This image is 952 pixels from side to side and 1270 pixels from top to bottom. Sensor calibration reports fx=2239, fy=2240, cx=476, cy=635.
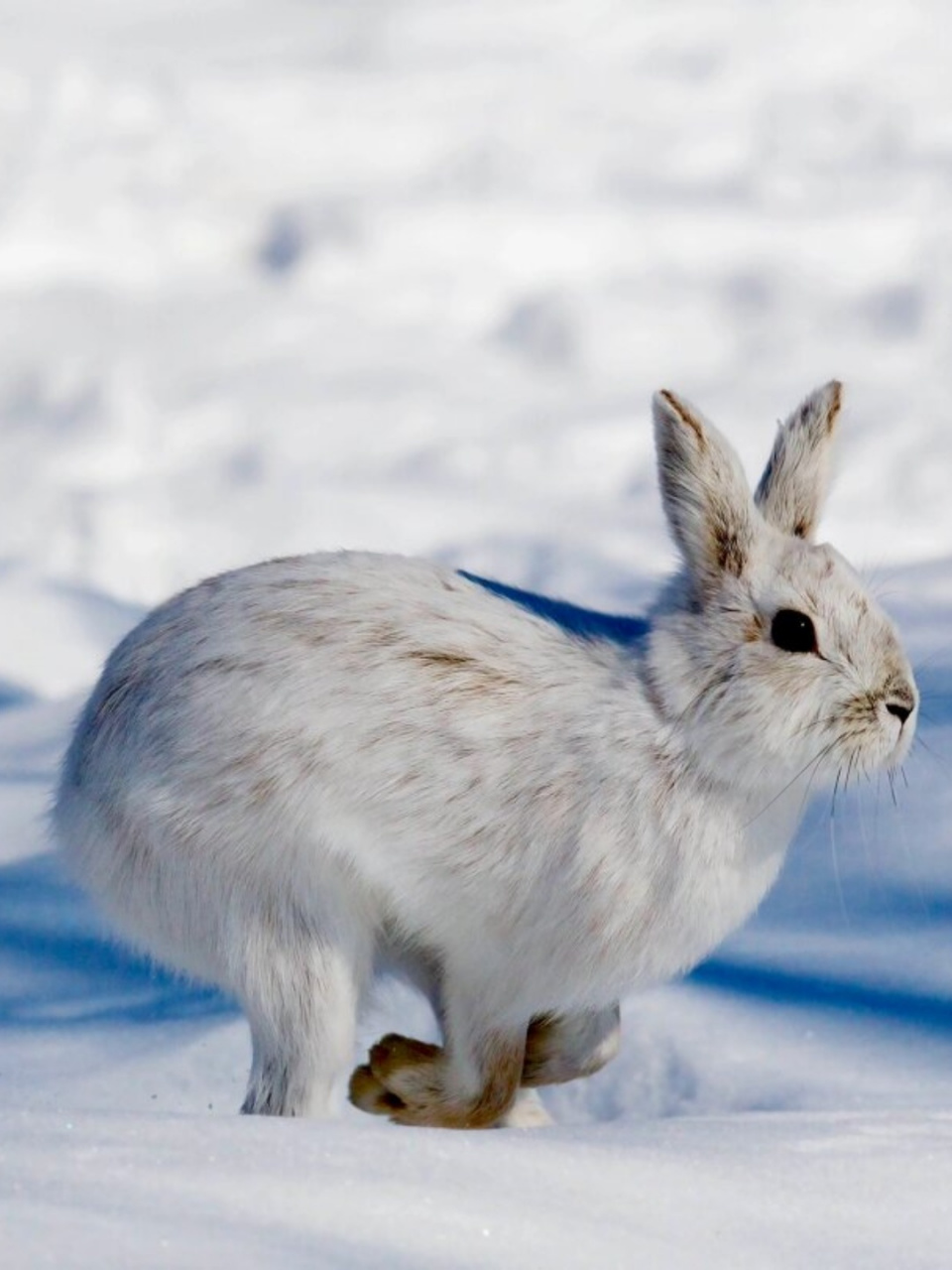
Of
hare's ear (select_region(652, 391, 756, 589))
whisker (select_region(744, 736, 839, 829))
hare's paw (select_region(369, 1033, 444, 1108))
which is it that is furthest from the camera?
hare's paw (select_region(369, 1033, 444, 1108))

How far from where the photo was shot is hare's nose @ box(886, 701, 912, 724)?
111 inches

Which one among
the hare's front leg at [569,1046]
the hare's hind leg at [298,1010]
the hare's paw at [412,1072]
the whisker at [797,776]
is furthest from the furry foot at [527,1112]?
the whisker at [797,776]

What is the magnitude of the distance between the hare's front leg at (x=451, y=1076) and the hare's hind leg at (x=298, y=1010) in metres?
0.16

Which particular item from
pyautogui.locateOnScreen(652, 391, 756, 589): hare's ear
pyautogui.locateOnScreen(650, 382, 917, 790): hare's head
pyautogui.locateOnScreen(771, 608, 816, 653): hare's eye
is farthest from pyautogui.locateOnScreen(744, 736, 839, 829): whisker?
pyautogui.locateOnScreen(652, 391, 756, 589): hare's ear

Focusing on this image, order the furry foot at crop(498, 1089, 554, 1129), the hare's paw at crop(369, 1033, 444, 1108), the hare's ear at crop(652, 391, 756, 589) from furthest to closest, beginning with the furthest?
1. the furry foot at crop(498, 1089, 554, 1129)
2. the hare's paw at crop(369, 1033, 444, 1108)
3. the hare's ear at crop(652, 391, 756, 589)

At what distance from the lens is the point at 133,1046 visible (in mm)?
3699

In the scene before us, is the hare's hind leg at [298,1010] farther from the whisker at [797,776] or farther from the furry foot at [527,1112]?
the whisker at [797,776]

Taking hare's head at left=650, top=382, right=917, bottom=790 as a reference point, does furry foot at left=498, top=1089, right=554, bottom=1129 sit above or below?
below

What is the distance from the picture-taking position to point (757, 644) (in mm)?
2855

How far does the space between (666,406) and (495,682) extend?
1.38 feet

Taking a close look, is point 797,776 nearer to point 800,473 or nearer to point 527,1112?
point 800,473

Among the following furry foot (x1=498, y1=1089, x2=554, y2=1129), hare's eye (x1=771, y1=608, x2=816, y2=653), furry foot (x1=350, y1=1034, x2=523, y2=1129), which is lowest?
furry foot (x1=498, y1=1089, x2=554, y2=1129)

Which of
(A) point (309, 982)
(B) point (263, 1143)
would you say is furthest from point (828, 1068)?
(B) point (263, 1143)

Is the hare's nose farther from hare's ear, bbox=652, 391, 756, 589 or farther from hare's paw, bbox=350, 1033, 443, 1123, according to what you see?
hare's paw, bbox=350, 1033, 443, 1123
